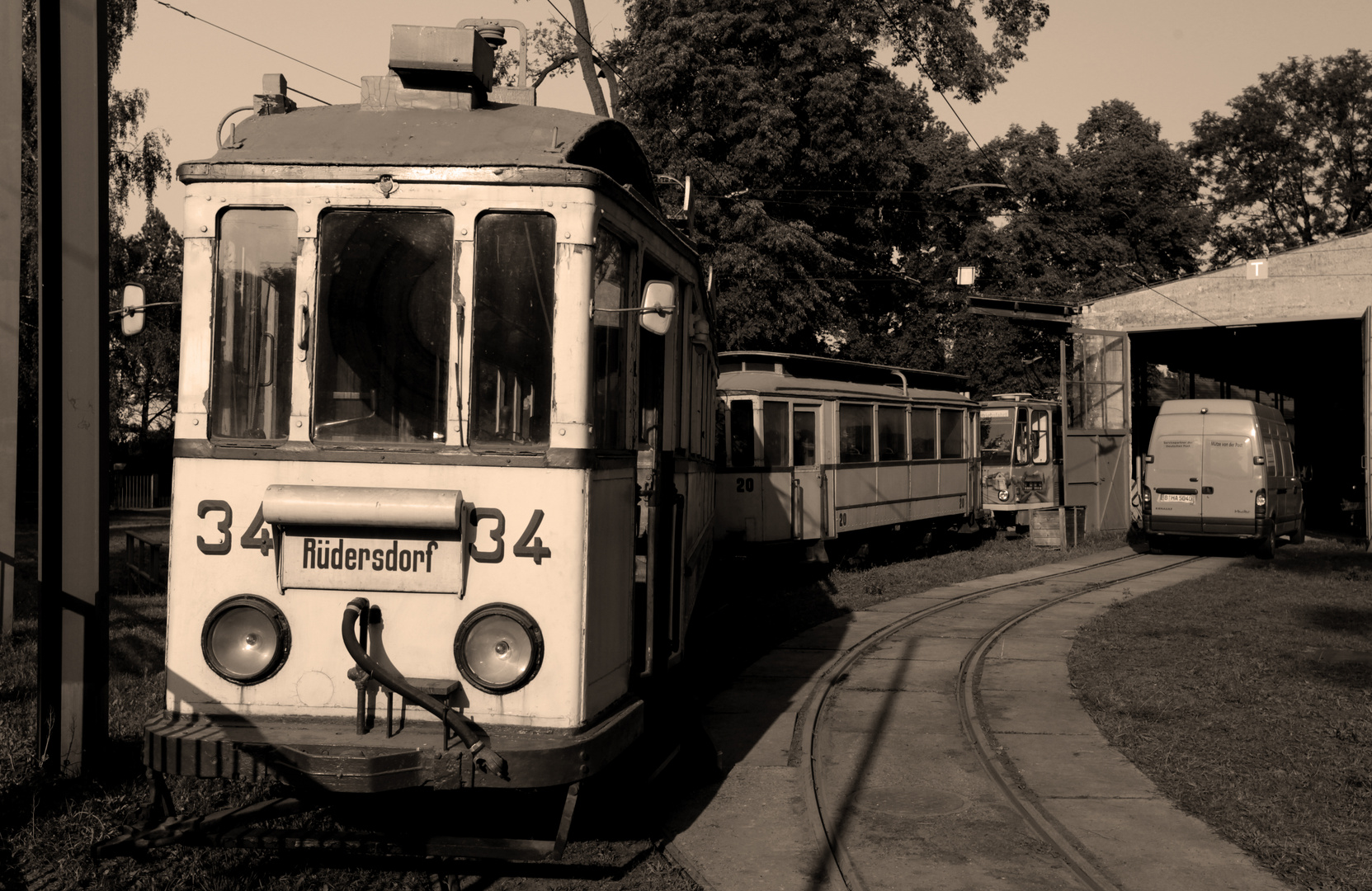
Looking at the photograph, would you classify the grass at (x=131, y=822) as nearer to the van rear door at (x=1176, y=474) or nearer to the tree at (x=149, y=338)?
the van rear door at (x=1176, y=474)

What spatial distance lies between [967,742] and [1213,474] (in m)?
14.3

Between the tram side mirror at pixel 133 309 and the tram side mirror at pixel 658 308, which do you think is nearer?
the tram side mirror at pixel 658 308

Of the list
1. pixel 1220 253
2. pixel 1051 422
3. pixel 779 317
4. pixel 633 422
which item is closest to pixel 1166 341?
pixel 1051 422

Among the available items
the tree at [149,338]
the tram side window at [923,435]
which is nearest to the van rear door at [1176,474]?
the tram side window at [923,435]

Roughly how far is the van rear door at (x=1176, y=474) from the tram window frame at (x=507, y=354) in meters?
17.8

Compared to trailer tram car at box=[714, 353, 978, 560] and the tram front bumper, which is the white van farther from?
the tram front bumper

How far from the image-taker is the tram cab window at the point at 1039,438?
81.3ft

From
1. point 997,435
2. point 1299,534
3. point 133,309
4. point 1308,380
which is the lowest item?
point 1299,534

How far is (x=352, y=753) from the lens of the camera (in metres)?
4.34

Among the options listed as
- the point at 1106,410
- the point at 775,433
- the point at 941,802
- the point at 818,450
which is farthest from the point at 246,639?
the point at 1106,410

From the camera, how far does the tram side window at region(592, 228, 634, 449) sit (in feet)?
16.3

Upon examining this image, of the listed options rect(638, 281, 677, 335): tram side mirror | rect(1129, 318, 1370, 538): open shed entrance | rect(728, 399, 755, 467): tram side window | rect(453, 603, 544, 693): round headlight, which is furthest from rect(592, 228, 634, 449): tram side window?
rect(1129, 318, 1370, 538): open shed entrance

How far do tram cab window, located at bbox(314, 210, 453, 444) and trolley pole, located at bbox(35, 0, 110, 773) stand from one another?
1.90 m

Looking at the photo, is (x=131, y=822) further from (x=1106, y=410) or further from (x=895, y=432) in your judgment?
(x=1106, y=410)
